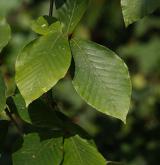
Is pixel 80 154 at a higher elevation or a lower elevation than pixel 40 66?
lower

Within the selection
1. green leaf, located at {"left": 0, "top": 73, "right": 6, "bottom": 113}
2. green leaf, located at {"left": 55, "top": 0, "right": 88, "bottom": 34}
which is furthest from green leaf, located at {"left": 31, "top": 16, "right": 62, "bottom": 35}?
green leaf, located at {"left": 0, "top": 73, "right": 6, "bottom": 113}

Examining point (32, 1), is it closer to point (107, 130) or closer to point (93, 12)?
point (93, 12)

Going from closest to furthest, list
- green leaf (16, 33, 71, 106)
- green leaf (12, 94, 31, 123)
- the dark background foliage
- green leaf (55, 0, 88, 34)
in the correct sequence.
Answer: green leaf (16, 33, 71, 106)
green leaf (55, 0, 88, 34)
green leaf (12, 94, 31, 123)
the dark background foliage

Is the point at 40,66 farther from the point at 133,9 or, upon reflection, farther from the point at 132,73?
the point at 132,73

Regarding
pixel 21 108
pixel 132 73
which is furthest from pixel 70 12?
pixel 132 73

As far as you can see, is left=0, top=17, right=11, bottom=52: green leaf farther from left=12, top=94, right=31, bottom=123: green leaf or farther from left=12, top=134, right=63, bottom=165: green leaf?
left=12, top=134, right=63, bottom=165: green leaf

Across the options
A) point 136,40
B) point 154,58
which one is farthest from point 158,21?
point 154,58
